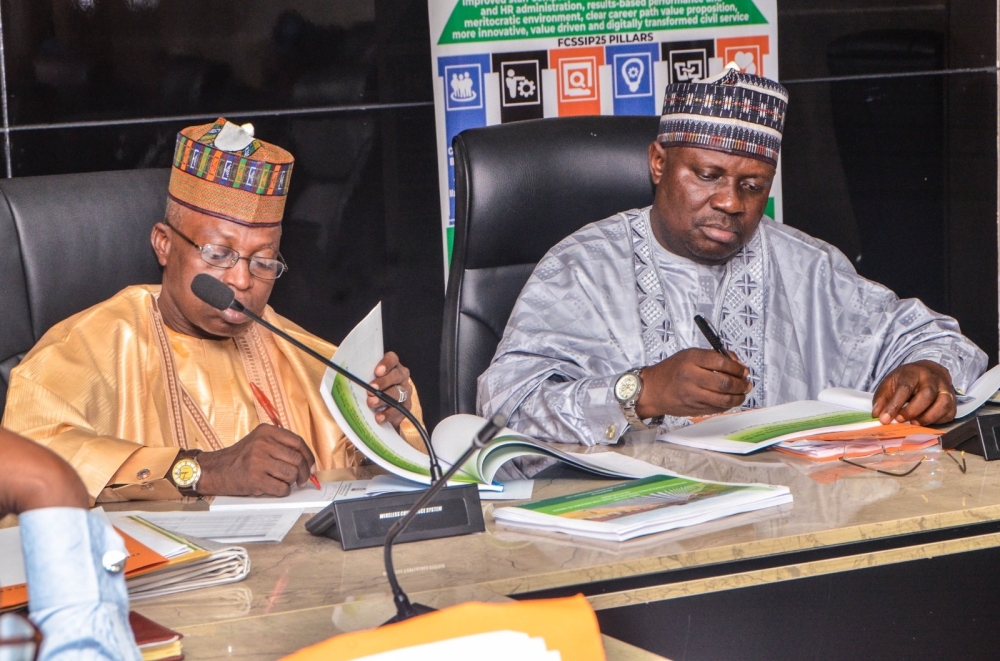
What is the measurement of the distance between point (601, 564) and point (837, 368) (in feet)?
4.29

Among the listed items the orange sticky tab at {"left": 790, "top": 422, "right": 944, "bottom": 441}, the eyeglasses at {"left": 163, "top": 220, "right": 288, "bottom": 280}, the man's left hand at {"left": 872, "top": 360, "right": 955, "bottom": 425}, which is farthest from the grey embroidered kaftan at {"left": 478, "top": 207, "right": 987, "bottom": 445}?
the eyeglasses at {"left": 163, "top": 220, "right": 288, "bottom": 280}

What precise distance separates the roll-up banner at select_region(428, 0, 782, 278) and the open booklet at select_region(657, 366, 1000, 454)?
1.56 meters

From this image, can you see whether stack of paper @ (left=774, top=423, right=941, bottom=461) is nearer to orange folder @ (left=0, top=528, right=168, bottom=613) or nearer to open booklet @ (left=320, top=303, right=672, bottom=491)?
open booklet @ (left=320, top=303, right=672, bottom=491)

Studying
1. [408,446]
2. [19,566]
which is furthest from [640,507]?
[19,566]

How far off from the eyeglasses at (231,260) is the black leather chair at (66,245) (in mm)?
170

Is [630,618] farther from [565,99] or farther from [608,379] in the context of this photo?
[565,99]

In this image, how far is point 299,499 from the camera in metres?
1.77

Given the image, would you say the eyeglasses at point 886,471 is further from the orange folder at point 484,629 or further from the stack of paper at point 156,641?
the stack of paper at point 156,641

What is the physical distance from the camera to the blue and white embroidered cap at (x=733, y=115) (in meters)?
2.39

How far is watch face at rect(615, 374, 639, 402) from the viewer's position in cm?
208

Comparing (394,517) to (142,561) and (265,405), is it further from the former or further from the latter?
(265,405)

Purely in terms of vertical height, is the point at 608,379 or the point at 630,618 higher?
the point at 608,379

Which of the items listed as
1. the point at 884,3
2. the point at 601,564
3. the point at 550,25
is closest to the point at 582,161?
the point at 550,25

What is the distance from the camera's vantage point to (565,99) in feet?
11.6
